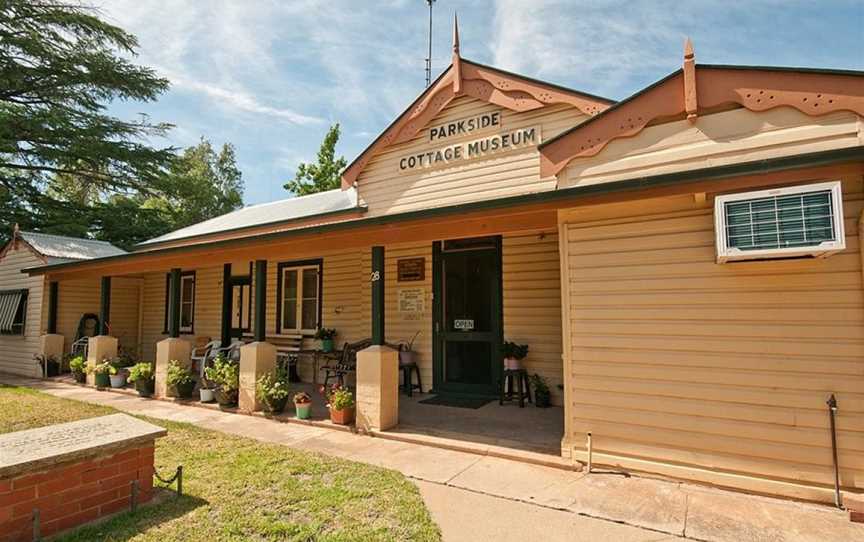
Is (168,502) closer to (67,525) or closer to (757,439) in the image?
(67,525)

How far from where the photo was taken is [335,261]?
29.6 ft

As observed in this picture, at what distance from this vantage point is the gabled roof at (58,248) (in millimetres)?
10602

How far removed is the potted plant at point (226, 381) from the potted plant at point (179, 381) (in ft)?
2.88

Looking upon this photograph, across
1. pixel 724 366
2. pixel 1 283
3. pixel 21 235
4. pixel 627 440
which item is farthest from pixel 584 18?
pixel 1 283

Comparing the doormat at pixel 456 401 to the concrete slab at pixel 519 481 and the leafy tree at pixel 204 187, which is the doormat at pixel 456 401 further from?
the leafy tree at pixel 204 187

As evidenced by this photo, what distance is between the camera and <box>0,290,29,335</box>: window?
10.8 m

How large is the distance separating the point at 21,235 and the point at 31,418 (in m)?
7.53

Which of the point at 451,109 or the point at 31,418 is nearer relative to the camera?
the point at 31,418

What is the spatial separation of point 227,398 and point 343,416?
2.21 metres

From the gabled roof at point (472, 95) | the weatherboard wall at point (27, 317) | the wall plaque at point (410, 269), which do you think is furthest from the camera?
the weatherboard wall at point (27, 317)

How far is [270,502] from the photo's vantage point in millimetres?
3396

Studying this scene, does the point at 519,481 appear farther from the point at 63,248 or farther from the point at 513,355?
the point at 63,248

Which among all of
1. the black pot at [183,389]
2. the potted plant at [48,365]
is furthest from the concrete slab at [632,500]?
the potted plant at [48,365]

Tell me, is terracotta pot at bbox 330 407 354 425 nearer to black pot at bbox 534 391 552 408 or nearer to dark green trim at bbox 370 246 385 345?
dark green trim at bbox 370 246 385 345
